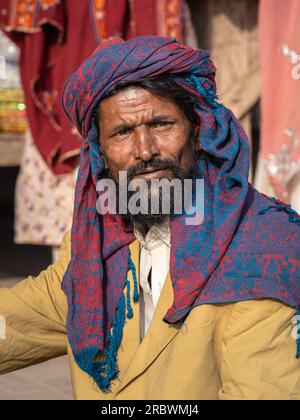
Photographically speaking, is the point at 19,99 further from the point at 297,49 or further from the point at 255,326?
the point at 255,326

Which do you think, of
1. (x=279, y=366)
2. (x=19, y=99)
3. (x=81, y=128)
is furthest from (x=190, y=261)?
(x=19, y=99)

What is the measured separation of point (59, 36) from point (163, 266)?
10.6ft

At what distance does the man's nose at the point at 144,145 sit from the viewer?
8.26 ft

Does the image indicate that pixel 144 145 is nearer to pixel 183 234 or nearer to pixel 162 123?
pixel 162 123

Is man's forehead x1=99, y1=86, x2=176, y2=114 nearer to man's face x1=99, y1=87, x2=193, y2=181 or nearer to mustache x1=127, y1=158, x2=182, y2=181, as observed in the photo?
man's face x1=99, y1=87, x2=193, y2=181

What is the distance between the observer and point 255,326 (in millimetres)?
2219

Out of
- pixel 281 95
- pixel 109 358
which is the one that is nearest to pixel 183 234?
pixel 109 358

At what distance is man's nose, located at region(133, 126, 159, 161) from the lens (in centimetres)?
252

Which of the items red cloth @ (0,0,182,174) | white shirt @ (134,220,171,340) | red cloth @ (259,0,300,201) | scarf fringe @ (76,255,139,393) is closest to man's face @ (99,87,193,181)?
white shirt @ (134,220,171,340)

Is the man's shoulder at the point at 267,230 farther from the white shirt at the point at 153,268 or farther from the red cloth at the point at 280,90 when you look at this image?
the red cloth at the point at 280,90

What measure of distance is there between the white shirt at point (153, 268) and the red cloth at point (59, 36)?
2886mm

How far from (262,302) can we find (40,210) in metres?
3.75

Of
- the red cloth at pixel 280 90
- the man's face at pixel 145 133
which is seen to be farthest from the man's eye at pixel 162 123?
the red cloth at pixel 280 90
